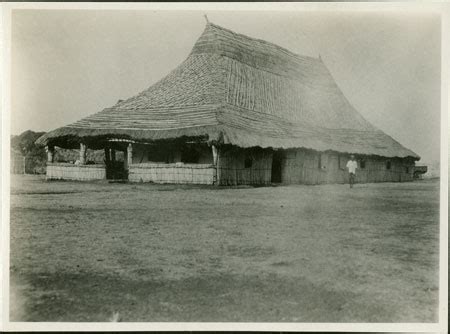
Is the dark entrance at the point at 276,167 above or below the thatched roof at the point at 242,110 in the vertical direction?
below

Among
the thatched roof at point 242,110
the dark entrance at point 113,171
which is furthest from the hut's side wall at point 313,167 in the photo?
the dark entrance at point 113,171

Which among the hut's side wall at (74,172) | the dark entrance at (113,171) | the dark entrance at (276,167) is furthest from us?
the dark entrance at (113,171)

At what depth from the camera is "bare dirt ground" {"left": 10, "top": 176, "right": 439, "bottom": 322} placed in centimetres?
415

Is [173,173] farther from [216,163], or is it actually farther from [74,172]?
[74,172]

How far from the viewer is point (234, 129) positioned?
9094 mm

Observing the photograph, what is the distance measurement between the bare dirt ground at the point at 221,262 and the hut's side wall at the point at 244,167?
3030mm

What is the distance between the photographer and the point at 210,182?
30.1 ft

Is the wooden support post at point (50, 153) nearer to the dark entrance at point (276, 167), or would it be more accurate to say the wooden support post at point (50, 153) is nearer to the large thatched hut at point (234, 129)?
the large thatched hut at point (234, 129)

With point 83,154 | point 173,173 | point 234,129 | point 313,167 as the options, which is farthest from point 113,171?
point 313,167

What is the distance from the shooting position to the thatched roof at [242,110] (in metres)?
8.85

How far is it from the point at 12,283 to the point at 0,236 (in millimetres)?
642

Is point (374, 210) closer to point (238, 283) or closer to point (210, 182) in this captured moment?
point (238, 283)

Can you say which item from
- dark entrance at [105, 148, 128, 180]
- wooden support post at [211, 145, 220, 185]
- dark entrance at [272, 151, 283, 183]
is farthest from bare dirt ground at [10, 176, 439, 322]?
dark entrance at [105, 148, 128, 180]

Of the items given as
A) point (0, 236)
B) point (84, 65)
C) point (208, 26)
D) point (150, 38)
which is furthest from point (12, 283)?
point (208, 26)
